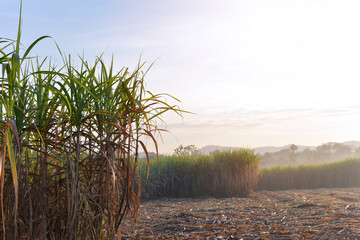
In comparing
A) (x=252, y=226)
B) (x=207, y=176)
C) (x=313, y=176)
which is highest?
(x=207, y=176)

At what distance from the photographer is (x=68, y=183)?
2357mm

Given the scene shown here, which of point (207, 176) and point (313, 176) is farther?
point (313, 176)

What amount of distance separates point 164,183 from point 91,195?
23.6ft

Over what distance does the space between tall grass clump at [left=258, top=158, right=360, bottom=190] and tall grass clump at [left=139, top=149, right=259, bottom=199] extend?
13.6 feet

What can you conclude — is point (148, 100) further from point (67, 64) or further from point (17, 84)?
point (17, 84)

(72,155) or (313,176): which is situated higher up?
(72,155)

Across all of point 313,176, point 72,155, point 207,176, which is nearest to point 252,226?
point 72,155

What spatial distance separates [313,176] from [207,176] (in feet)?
21.3

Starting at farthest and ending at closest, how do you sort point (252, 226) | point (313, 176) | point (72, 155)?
point (313, 176) → point (252, 226) → point (72, 155)

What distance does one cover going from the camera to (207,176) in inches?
389

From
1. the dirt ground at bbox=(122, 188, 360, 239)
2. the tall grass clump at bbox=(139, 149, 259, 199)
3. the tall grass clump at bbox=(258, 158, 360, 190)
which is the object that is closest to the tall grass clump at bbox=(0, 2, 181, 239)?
the dirt ground at bbox=(122, 188, 360, 239)

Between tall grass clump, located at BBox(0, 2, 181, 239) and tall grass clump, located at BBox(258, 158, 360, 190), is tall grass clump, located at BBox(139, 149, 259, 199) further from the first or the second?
tall grass clump, located at BBox(0, 2, 181, 239)

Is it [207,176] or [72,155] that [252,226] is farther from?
[207,176]

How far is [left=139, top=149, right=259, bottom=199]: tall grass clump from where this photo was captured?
31.6ft
